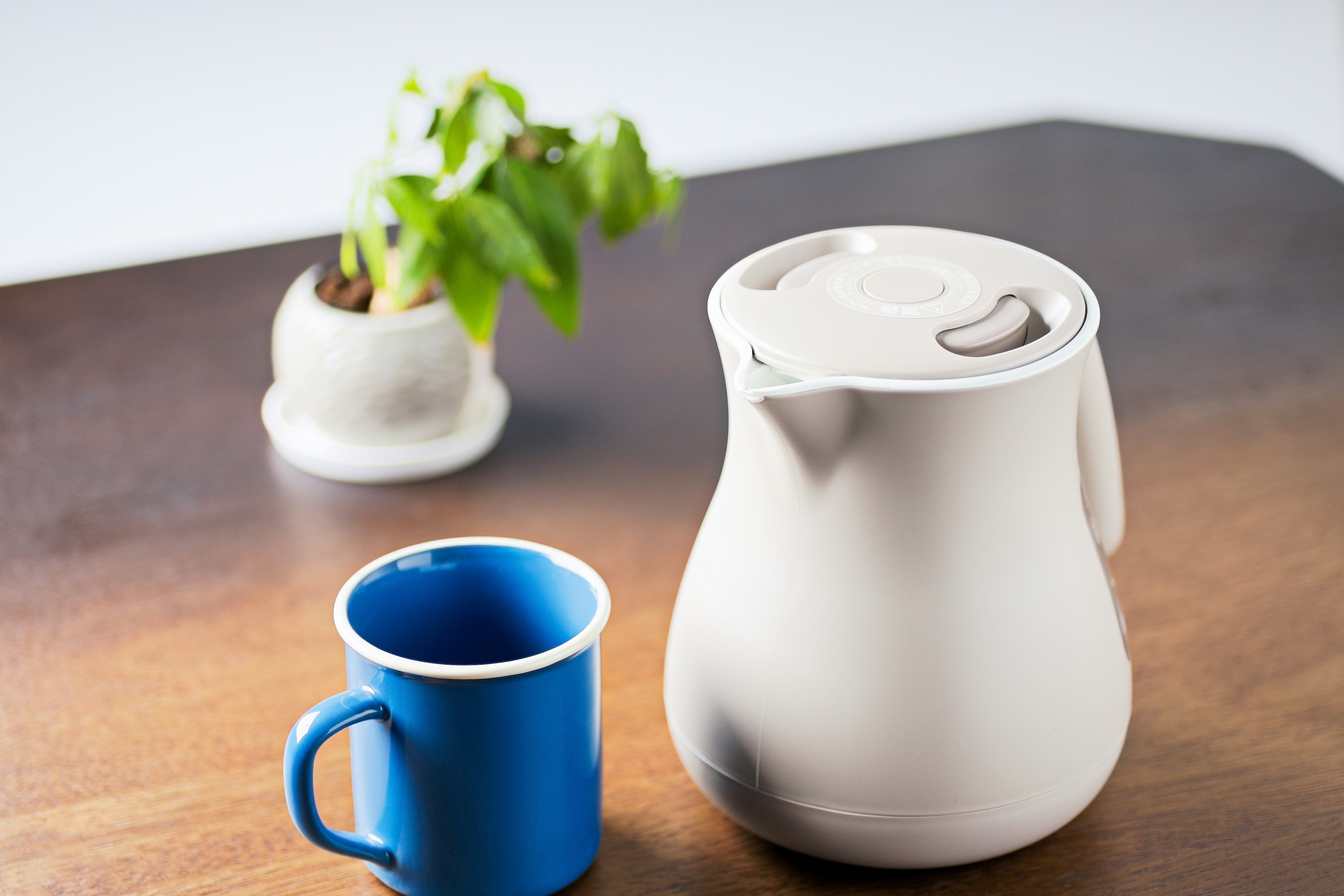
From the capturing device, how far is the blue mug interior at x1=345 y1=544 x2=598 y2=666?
439mm

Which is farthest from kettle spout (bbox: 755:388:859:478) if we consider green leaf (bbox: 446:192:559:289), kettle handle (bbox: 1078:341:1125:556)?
green leaf (bbox: 446:192:559:289)

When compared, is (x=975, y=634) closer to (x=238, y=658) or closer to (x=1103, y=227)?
(x=238, y=658)

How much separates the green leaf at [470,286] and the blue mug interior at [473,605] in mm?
212

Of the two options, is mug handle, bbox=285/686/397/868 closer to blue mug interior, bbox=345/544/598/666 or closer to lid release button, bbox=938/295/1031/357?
blue mug interior, bbox=345/544/598/666

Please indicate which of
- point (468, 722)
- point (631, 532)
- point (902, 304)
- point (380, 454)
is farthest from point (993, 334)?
point (380, 454)

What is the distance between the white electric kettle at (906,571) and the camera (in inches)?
14.9

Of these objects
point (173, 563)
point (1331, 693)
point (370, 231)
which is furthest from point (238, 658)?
point (1331, 693)

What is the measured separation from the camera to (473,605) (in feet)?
1.50

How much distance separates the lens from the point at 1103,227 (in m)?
1.02

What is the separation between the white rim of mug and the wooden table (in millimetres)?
107

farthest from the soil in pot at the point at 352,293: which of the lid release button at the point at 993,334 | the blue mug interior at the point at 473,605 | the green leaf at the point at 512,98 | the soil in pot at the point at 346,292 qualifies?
the lid release button at the point at 993,334

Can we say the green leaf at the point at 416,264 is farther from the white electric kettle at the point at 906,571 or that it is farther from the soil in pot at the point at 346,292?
the white electric kettle at the point at 906,571

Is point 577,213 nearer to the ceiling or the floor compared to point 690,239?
nearer to the ceiling

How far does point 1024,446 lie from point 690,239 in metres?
0.64
